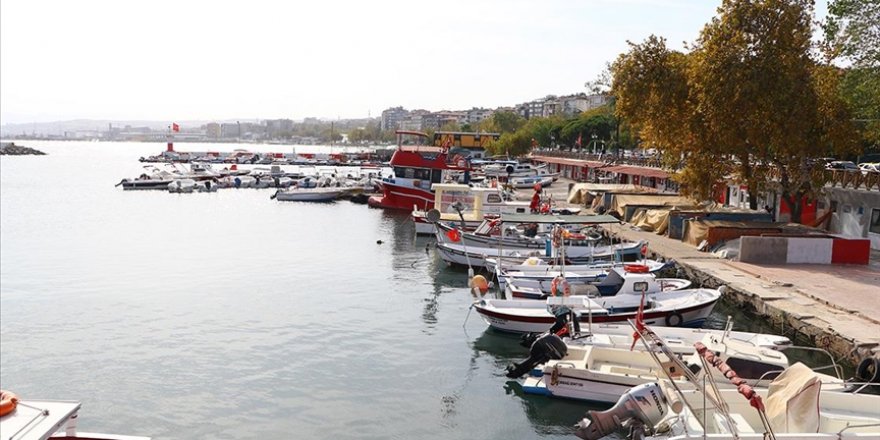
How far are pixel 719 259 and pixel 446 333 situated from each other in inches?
502

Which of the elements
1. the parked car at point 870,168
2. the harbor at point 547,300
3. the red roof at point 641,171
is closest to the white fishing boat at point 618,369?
the harbor at point 547,300

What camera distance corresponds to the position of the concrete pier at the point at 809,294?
18.4 meters

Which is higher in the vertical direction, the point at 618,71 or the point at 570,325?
the point at 618,71

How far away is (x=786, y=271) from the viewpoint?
26125 mm

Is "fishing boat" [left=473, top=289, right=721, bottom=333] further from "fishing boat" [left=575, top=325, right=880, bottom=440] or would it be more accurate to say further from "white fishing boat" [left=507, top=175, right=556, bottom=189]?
"white fishing boat" [left=507, top=175, right=556, bottom=189]

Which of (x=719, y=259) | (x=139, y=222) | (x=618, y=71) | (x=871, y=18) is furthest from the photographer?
(x=139, y=222)

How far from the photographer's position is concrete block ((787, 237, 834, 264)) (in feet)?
90.2

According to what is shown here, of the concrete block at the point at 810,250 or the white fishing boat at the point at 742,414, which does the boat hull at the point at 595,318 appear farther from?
the concrete block at the point at 810,250

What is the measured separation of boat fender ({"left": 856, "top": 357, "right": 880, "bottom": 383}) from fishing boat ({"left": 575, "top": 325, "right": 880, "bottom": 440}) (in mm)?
3021

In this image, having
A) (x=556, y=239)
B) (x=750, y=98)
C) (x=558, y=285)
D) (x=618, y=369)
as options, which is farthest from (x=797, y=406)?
(x=750, y=98)

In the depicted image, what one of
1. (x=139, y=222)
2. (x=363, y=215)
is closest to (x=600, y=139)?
(x=363, y=215)

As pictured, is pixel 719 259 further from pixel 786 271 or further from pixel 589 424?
pixel 589 424

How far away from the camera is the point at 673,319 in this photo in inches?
813

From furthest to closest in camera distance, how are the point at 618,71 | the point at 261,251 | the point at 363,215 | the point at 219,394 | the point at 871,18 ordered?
the point at 363,215, the point at 261,251, the point at 618,71, the point at 871,18, the point at 219,394
